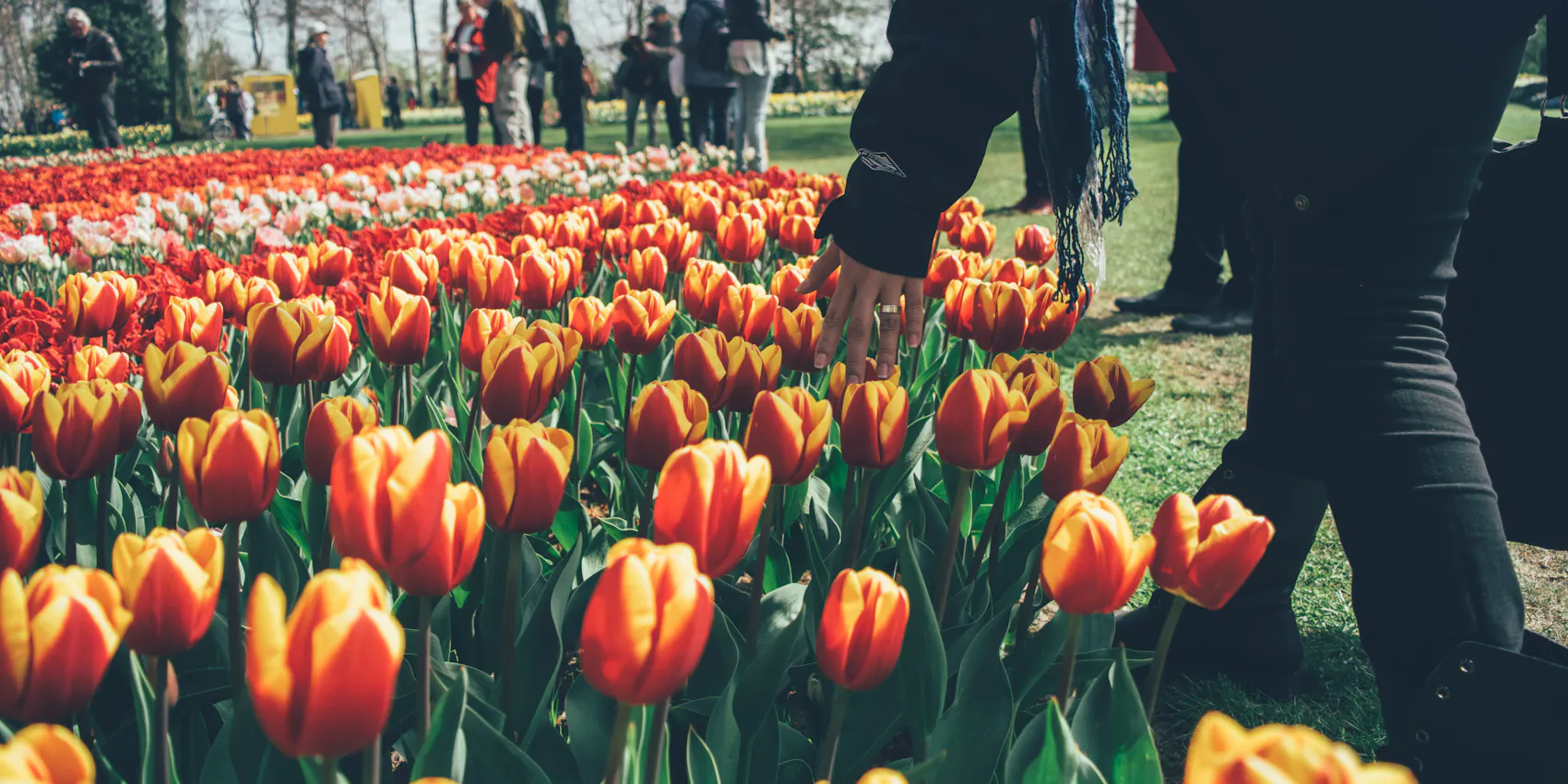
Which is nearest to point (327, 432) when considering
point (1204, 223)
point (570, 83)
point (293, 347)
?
point (293, 347)

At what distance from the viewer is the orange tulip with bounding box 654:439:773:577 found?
0.86m

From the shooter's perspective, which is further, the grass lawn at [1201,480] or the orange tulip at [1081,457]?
the grass lawn at [1201,480]

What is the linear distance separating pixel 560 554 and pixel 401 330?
0.50 m

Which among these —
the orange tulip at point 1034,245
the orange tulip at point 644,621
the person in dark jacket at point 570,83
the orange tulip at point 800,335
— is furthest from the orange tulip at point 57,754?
the person in dark jacket at point 570,83

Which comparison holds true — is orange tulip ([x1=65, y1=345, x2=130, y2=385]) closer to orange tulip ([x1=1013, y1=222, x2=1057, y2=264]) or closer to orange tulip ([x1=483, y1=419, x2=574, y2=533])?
orange tulip ([x1=483, y1=419, x2=574, y2=533])

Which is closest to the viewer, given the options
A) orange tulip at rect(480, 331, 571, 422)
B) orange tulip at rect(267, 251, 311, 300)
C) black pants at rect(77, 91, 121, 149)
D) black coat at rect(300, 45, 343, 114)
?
orange tulip at rect(480, 331, 571, 422)

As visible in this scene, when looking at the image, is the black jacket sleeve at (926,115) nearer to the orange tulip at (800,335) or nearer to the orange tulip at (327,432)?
the orange tulip at (800,335)

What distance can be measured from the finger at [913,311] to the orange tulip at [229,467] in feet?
2.94

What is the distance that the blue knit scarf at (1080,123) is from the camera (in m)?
1.80

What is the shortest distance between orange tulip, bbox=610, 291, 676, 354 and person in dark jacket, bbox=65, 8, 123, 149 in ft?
51.4

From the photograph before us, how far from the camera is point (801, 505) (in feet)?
6.36

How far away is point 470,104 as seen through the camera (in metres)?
10.9

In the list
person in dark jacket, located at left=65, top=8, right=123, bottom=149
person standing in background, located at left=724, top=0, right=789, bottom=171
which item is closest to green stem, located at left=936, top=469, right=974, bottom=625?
person standing in background, located at left=724, top=0, right=789, bottom=171

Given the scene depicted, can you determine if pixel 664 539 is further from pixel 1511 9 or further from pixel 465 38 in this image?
pixel 465 38
